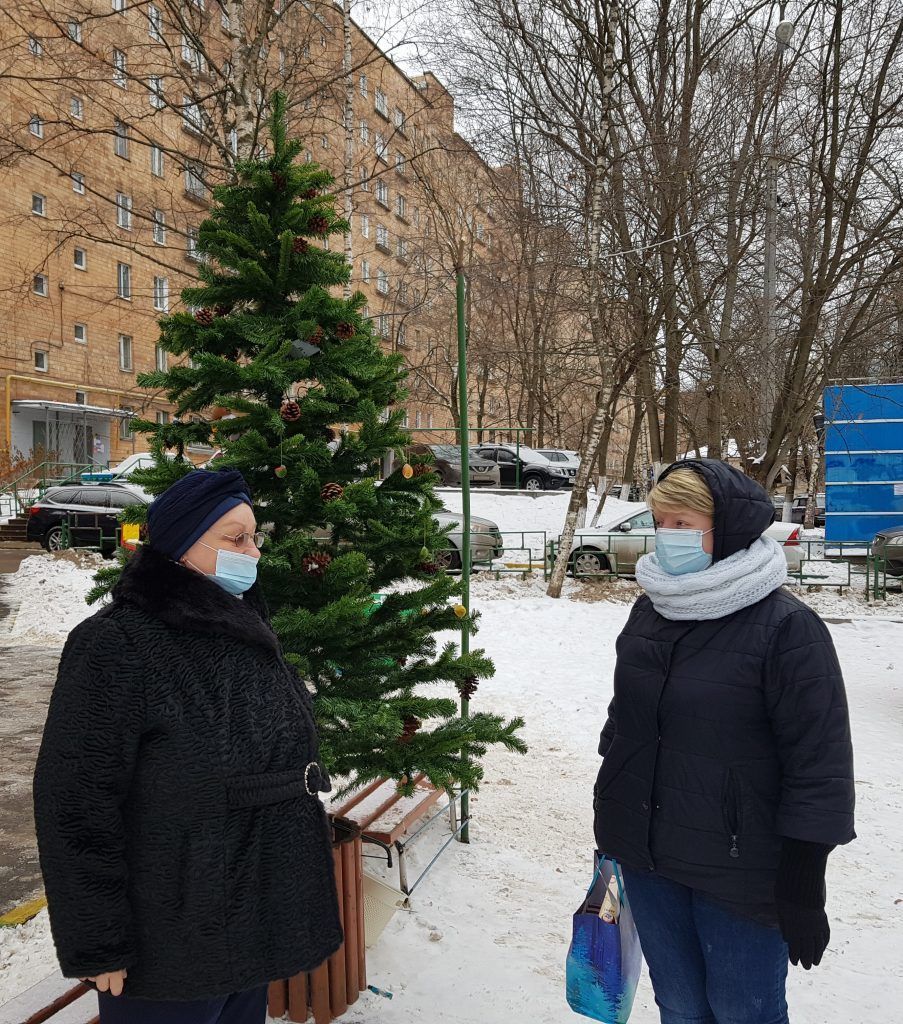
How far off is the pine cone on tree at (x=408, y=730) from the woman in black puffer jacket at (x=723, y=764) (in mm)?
1049

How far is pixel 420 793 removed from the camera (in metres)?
4.46

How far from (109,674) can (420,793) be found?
3068 millimetres

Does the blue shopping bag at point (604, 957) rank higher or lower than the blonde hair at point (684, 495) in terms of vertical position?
lower

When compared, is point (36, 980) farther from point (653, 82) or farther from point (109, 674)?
point (653, 82)

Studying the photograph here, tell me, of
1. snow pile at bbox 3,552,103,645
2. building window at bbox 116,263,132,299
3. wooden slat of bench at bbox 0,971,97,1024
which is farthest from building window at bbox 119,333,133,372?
wooden slat of bench at bbox 0,971,97,1024

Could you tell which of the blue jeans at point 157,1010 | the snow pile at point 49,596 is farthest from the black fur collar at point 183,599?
the snow pile at point 49,596

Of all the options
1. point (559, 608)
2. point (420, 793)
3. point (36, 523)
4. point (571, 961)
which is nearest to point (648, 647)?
point (571, 961)

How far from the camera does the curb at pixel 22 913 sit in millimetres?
3626

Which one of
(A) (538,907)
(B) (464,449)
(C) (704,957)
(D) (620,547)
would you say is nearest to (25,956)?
(A) (538,907)

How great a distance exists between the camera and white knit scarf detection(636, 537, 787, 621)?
6.95ft

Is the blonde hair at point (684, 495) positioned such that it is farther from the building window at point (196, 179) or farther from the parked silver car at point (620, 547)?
the parked silver car at point (620, 547)

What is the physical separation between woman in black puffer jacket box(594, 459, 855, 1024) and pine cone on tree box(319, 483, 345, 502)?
1.36 m

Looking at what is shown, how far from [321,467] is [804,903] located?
2.30 meters

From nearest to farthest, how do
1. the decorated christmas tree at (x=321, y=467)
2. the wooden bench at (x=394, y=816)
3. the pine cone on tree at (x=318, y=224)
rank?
the decorated christmas tree at (x=321, y=467) → the pine cone on tree at (x=318, y=224) → the wooden bench at (x=394, y=816)
